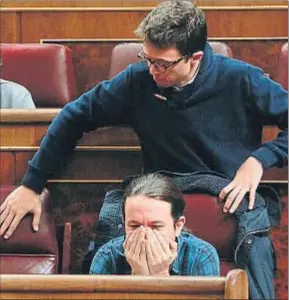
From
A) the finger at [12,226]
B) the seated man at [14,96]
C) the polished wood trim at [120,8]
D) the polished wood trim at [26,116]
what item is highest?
the polished wood trim at [120,8]

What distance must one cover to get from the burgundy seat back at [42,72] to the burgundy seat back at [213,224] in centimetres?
39

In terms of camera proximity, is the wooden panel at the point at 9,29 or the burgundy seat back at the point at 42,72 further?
the wooden panel at the point at 9,29

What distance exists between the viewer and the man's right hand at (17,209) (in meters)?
0.81

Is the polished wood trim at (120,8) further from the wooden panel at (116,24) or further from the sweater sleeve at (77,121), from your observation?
the sweater sleeve at (77,121)

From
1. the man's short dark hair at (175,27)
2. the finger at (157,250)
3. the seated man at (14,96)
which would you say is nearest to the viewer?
the finger at (157,250)

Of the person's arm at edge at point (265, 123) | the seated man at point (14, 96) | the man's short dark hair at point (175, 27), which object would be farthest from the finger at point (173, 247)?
the seated man at point (14, 96)

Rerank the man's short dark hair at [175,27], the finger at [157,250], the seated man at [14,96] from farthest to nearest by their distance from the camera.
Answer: the seated man at [14,96] → the man's short dark hair at [175,27] → the finger at [157,250]

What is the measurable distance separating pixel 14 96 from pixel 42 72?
0.32ft

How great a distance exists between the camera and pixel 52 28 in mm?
1275

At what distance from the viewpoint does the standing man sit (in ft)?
2.60

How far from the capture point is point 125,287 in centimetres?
53

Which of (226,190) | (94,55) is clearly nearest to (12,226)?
(226,190)

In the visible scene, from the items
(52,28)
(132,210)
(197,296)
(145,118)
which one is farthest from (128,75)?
(52,28)

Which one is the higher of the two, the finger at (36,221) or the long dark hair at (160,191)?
the long dark hair at (160,191)
